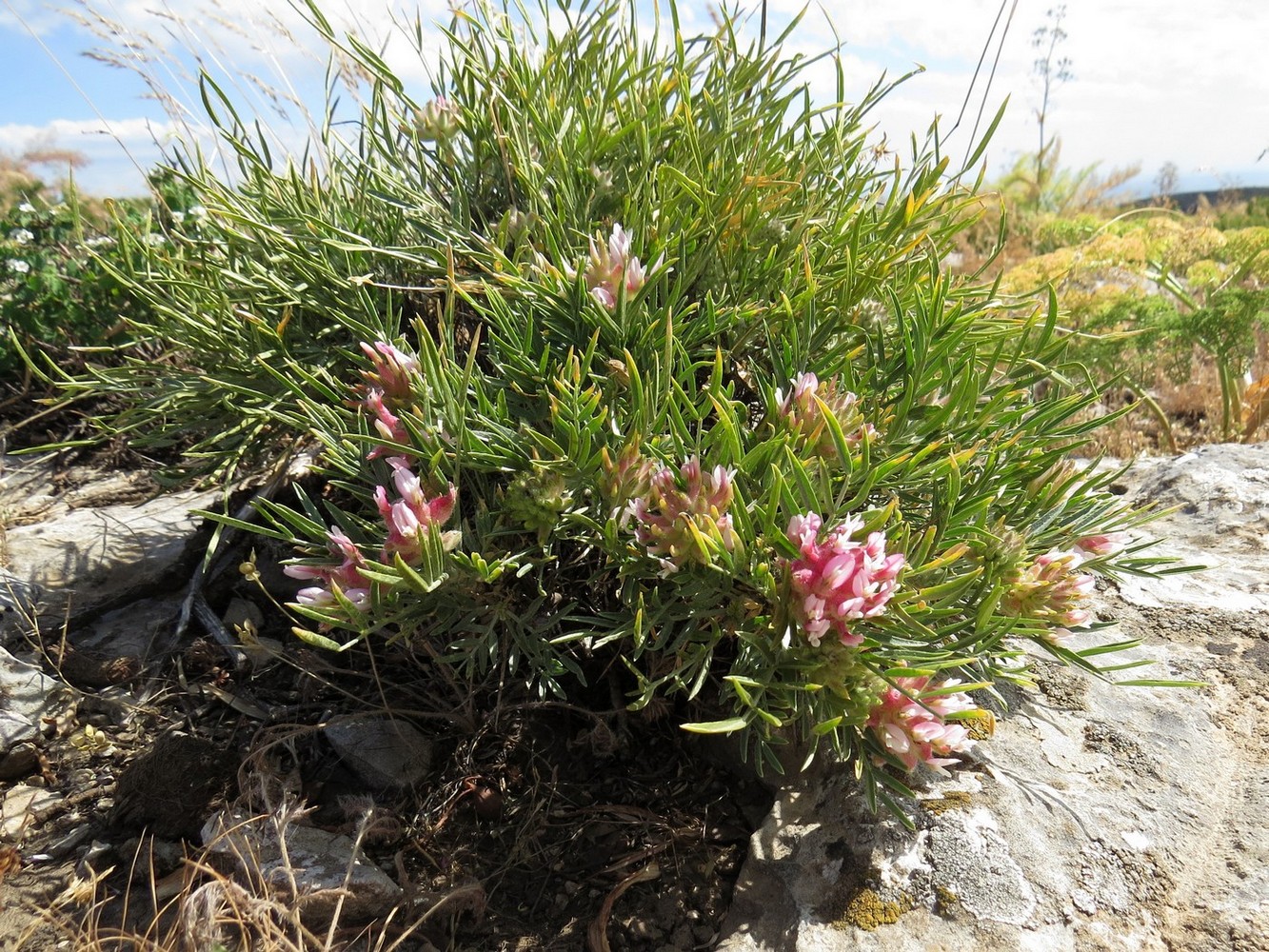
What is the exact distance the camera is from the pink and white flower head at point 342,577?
4.25 ft

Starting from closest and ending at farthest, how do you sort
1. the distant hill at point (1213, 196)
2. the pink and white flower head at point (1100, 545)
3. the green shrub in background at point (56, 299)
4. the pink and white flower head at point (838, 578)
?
the pink and white flower head at point (838, 578) → the pink and white flower head at point (1100, 545) → the green shrub in background at point (56, 299) → the distant hill at point (1213, 196)

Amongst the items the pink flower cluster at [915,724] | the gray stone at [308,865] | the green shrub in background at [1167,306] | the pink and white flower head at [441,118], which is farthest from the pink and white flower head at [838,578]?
the green shrub in background at [1167,306]

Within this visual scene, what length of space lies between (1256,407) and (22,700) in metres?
4.19

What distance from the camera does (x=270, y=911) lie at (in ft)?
4.82

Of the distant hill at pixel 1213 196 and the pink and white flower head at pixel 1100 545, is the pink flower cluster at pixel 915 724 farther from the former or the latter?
the distant hill at pixel 1213 196

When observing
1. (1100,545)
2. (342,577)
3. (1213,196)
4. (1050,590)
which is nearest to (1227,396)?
(1100,545)

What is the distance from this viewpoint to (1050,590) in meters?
1.43

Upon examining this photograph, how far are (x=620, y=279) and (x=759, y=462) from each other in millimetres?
469

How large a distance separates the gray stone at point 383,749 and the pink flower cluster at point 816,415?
3.65 feet

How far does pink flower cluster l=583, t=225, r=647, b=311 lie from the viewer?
1594mm

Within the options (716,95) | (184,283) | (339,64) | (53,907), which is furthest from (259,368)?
(716,95)

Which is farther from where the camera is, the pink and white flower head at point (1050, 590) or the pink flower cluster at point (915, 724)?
the pink and white flower head at point (1050, 590)

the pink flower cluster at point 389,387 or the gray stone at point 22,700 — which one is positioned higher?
the pink flower cluster at point 389,387

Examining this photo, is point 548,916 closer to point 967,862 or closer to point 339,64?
point 967,862
